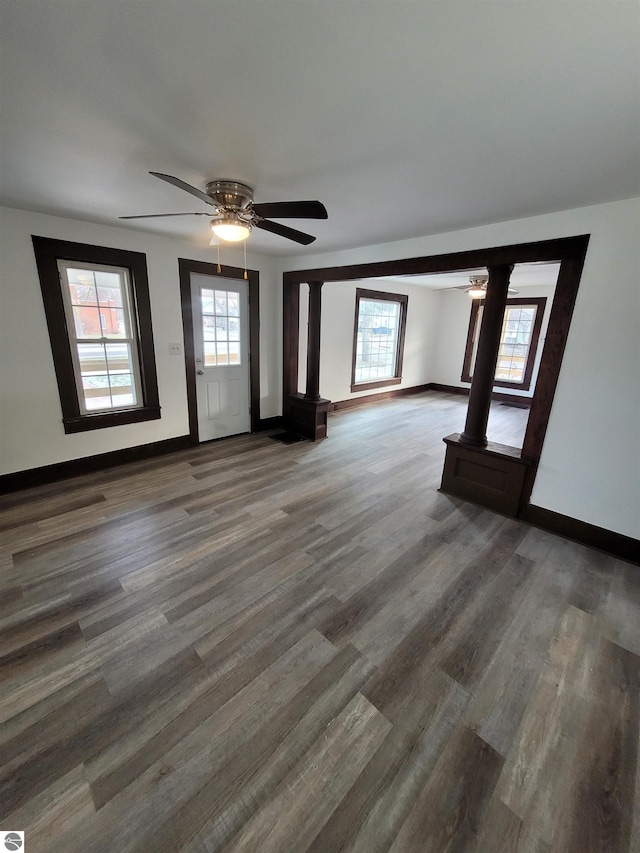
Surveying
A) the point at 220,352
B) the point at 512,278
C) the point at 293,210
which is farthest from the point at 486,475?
the point at 512,278

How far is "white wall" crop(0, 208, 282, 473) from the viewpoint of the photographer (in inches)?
113

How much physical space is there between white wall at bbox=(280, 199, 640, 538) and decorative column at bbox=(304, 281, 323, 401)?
2.20m

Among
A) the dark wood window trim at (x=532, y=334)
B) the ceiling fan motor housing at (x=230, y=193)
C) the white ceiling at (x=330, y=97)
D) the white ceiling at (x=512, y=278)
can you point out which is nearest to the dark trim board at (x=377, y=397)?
the dark wood window trim at (x=532, y=334)

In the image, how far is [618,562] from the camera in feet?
8.11

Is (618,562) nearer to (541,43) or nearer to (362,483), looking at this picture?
(362,483)

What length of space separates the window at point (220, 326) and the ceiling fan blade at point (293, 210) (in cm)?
241

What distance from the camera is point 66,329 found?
10.4 feet

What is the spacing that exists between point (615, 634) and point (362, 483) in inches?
82.1

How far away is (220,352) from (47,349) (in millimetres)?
1790

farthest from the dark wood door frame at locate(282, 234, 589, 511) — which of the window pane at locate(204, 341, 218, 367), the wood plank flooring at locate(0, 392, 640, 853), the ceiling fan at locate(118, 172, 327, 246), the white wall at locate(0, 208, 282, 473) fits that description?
the white wall at locate(0, 208, 282, 473)

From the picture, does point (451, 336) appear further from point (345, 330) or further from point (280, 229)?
point (280, 229)

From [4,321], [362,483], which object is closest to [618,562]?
[362,483]

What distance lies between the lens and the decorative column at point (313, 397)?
4538 mm

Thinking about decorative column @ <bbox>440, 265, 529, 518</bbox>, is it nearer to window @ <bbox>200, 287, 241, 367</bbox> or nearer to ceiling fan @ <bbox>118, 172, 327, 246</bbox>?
ceiling fan @ <bbox>118, 172, 327, 246</bbox>
